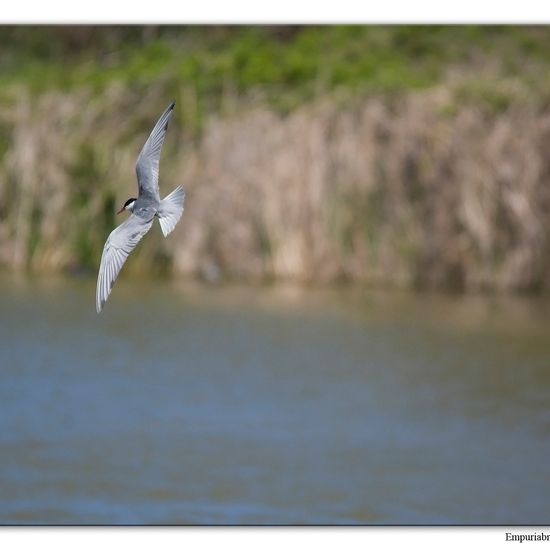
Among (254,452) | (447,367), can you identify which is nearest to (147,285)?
(447,367)

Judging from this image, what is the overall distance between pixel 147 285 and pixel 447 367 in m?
2.93

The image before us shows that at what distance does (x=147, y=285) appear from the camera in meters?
13.0

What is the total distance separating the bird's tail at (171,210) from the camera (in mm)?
4888

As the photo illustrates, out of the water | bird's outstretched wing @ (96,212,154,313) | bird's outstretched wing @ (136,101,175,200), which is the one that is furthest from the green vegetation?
bird's outstretched wing @ (96,212,154,313)

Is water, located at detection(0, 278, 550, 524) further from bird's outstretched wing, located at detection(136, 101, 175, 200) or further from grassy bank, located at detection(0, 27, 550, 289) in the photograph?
bird's outstretched wing, located at detection(136, 101, 175, 200)

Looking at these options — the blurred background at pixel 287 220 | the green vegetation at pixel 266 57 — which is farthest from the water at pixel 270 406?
the green vegetation at pixel 266 57

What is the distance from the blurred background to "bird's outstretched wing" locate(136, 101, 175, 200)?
4715 mm

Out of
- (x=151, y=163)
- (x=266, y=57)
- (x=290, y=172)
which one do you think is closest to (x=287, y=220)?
(x=290, y=172)

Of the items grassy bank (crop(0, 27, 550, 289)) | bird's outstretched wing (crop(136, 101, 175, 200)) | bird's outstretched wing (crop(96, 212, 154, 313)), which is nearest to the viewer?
bird's outstretched wing (crop(96, 212, 154, 313))

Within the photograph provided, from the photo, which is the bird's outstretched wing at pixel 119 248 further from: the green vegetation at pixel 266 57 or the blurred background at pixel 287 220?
the green vegetation at pixel 266 57

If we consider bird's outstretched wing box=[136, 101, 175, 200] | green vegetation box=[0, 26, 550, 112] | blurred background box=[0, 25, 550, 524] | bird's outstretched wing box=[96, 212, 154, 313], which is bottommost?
bird's outstretched wing box=[96, 212, 154, 313]

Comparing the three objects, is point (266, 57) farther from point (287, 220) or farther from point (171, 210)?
point (171, 210)

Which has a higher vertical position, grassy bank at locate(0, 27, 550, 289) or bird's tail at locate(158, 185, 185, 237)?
grassy bank at locate(0, 27, 550, 289)

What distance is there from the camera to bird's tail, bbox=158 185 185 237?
4.89 metres
